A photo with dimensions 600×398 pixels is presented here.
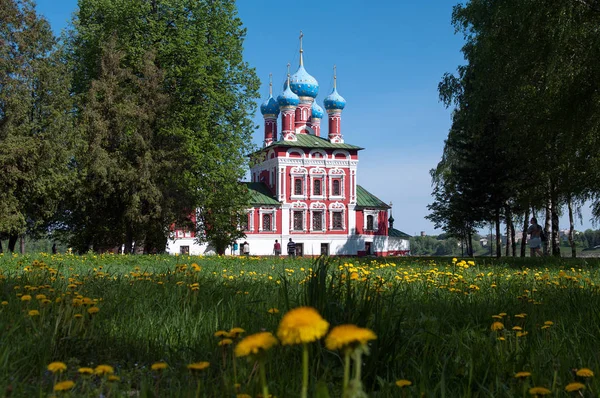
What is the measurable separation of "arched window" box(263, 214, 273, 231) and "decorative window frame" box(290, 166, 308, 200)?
284cm

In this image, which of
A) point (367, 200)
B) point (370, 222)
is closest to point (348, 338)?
point (370, 222)

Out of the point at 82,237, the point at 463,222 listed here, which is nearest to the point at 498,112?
the point at 463,222

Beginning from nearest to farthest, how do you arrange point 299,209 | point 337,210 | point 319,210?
point 299,209
point 319,210
point 337,210

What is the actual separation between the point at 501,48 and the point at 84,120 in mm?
17012

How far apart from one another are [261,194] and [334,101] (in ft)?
43.3

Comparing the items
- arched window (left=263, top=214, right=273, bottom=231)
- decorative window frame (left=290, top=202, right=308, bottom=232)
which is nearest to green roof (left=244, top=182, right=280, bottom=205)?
arched window (left=263, top=214, right=273, bottom=231)

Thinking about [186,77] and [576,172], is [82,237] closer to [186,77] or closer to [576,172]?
[186,77]

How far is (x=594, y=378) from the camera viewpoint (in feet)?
8.30

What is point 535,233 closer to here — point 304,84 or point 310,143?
point 310,143

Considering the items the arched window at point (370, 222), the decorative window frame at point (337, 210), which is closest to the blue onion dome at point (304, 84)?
the decorative window frame at point (337, 210)

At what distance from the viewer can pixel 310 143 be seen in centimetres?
5750

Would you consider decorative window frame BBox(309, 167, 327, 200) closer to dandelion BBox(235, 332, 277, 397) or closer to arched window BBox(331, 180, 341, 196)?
arched window BBox(331, 180, 341, 196)

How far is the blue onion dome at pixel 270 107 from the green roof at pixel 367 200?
12.0 m

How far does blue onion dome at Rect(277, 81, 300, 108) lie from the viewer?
58197mm
